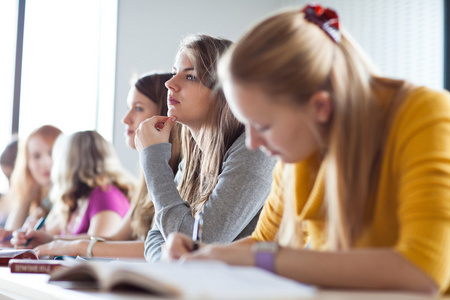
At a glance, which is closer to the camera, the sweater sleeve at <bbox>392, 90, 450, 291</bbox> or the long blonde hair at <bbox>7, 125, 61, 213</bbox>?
the sweater sleeve at <bbox>392, 90, 450, 291</bbox>

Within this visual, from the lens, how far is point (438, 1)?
→ 3668 millimetres

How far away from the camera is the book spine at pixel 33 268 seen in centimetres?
133

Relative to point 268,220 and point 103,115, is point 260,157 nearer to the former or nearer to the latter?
point 268,220

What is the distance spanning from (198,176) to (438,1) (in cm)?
257

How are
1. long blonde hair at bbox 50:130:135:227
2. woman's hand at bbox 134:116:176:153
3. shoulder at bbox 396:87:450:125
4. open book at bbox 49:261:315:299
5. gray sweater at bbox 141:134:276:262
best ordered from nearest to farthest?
open book at bbox 49:261:315:299 < shoulder at bbox 396:87:450:125 < gray sweater at bbox 141:134:276:262 < woman's hand at bbox 134:116:176:153 < long blonde hair at bbox 50:130:135:227

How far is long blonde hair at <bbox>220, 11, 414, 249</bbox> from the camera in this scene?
2.96ft

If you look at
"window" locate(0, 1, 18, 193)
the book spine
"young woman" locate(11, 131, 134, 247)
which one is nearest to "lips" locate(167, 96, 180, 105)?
the book spine

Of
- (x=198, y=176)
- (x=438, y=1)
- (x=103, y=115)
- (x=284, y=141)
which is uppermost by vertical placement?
(x=438, y=1)

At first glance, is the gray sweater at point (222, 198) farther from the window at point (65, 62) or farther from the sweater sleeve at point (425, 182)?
the window at point (65, 62)

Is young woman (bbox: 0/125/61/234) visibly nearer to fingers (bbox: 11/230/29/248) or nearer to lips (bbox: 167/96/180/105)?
fingers (bbox: 11/230/29/248)

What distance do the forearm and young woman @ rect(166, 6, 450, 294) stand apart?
19 mm

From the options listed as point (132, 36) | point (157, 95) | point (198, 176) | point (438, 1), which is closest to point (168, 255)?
point (198, 176)

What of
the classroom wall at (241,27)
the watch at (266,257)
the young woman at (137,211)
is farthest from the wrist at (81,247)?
the classroom wall at (241,27)

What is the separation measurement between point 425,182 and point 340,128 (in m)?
0.16
